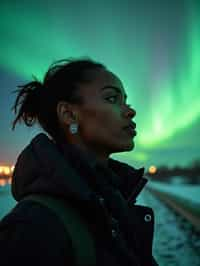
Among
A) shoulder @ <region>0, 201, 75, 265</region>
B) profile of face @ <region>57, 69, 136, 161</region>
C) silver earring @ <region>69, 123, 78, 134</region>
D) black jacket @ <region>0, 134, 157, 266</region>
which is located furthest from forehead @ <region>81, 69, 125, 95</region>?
shoulder @ <region>0, 201, 75, 265</region>

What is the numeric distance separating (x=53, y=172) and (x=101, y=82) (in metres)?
1.00

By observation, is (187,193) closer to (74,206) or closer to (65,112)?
(65,112)

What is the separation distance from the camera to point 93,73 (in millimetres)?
2094

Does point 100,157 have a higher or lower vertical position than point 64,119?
lower

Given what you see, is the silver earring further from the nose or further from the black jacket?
the nose

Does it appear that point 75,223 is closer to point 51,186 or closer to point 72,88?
point 51,186

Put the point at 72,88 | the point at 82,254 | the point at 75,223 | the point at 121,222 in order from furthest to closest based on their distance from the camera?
the point at 72,88 → the point at 121,222 → the point at 75,223 → the point at 82,254

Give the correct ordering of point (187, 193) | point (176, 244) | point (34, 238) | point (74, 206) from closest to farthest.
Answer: point (34, 238) → point (74, 206) → point (176, 244) → point (187, 193)

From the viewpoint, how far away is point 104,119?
1.88 metres

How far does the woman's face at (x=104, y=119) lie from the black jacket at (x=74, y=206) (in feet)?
0.77

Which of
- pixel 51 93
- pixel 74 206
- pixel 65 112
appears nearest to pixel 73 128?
pixel 65 112

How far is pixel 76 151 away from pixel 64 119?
417mm

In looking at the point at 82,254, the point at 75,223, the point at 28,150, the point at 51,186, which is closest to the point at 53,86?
the point at 28,150

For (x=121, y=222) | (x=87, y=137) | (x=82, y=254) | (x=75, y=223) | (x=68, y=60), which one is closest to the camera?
(x=82, y=254)
